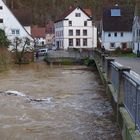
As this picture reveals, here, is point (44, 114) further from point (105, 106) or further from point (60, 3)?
point (60, 3)

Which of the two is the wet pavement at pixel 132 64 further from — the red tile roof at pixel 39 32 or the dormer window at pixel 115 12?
the red tile roof at pixel 39 32

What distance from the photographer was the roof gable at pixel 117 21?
84250 mm

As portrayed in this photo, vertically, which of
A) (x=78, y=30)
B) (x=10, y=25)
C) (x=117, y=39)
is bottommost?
(x=117, y=39)

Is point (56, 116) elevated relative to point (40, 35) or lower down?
lower down

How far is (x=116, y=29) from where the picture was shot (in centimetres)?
8419

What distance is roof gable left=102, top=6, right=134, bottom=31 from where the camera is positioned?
84.2 metres

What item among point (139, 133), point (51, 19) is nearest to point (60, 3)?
point (51, 19)

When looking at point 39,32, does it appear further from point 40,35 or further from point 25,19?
point 25,19

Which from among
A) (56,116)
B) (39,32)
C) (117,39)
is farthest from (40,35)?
(56,116)

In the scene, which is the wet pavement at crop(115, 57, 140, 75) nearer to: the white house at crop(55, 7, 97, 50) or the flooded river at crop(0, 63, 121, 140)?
the flooded river at crop(0, 63, 121, 140)

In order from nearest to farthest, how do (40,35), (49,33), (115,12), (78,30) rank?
1. (115,12)
2. (78,30)
3. (40,35)
4. (49,33)

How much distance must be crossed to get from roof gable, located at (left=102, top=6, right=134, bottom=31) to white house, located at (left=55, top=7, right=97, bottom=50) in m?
6.83

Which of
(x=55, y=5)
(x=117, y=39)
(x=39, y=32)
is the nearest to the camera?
(x=117, y=39)

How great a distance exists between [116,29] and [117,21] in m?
1.73
